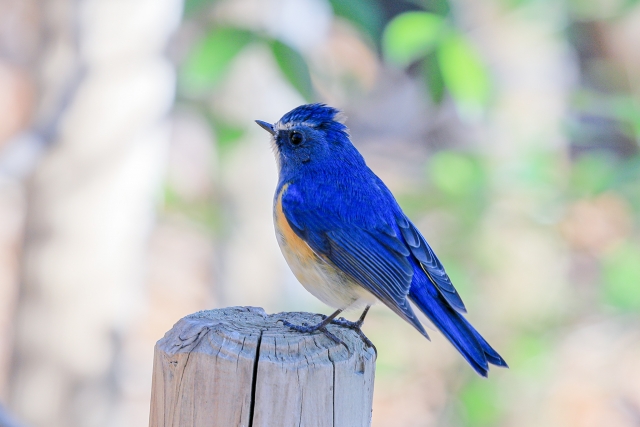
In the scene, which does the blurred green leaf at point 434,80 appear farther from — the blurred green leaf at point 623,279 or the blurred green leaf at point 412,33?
the blurred green leaf at point 623,279

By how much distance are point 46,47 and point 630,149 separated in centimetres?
607

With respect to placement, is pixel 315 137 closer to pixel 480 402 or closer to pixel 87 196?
pixel 87 196

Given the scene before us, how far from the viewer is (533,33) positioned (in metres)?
5.38

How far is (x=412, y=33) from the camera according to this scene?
3010 mm

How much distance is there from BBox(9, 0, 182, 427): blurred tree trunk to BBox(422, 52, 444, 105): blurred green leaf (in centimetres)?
132

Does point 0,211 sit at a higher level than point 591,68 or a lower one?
lower

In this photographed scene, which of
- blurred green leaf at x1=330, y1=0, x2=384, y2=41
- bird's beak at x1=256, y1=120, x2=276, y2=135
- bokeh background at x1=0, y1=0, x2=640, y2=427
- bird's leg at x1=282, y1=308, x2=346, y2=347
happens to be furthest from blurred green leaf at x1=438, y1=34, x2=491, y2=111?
bird's leg at x1=282, y1=308, x2=346, y2=347

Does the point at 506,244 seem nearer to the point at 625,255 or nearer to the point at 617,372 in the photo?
the point at 625,255

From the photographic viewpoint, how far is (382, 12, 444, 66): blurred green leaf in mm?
3012

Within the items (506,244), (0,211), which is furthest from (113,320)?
(0,211)

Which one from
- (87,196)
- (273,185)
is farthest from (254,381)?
(273,185)

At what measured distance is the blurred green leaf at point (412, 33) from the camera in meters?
3.01

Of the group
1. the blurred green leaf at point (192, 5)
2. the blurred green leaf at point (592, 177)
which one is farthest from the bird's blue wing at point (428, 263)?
the blurred green leaf at point (592, 177)

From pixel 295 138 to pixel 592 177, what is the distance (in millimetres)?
1761
